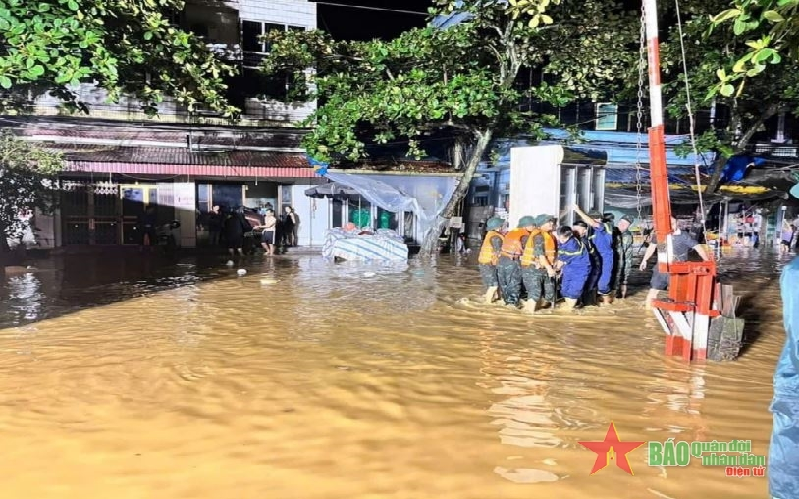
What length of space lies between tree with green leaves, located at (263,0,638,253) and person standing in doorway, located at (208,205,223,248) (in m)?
4.55

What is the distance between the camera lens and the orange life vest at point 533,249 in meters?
8.74

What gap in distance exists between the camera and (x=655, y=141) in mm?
6043

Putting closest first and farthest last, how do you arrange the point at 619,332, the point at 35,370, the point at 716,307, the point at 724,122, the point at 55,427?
the point at 55,427 → the point at 35,370 → the point at 716,307 → the point at 619,332 → the point at 724,122

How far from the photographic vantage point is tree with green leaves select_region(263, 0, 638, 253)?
1527 centimetres

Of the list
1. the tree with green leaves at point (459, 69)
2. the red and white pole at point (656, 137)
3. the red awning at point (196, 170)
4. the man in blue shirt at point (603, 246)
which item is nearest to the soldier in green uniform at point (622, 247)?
the man in blue shirt at point (603, 246)

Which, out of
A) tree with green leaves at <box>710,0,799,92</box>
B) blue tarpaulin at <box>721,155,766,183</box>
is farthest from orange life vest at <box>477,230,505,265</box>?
blue tarpaulin at <box>721,155,766,183</box>

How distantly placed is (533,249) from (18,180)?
1235 cm

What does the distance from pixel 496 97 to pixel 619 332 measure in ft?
29.7

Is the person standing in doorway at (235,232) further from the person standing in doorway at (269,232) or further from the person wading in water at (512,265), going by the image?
the person wading in water at (512,265)

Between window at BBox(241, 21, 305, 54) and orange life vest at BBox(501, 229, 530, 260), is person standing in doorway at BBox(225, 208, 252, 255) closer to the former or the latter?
window at BBox(241, 21, 305, 54)

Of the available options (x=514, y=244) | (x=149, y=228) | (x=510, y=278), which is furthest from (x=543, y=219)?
(x=149, y=228)

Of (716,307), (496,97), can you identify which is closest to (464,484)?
(716,307)

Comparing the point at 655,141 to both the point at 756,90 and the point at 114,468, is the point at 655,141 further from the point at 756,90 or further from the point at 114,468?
the point at 756,90

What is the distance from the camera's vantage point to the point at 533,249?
879cm
